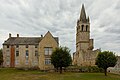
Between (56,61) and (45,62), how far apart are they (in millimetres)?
14578

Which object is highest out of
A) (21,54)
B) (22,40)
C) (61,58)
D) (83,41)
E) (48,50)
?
(83,41)

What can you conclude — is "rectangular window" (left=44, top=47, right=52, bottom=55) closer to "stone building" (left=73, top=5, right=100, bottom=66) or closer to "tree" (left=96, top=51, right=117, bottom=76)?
"tree" (left=96, top=51, right=117, bottom=76)

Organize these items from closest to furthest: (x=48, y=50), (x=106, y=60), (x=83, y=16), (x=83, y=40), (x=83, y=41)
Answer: (x=106, y=60) < (x=48, y=50) < (x=83, y=41) < (x=83, y=40) < (x=83, y=16)

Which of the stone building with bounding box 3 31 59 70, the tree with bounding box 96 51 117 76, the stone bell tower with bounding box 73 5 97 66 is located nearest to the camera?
the tree with bounding box 96 51 117 76

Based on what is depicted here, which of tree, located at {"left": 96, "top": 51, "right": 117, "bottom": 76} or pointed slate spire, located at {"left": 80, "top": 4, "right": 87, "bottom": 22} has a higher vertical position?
pointed slate spire, located at {"left": 80, "top": 4, "right": 87, "bottom": 22}

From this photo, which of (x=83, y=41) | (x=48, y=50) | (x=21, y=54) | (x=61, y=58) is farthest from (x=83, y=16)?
(x=61, y=58)

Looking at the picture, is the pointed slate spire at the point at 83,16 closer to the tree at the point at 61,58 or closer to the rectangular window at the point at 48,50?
the rectangular window at the point at 48,50

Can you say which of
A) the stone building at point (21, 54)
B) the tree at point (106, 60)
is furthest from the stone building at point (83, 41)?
the tree at point (106, 60)

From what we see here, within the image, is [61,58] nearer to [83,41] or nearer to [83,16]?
[83,41]

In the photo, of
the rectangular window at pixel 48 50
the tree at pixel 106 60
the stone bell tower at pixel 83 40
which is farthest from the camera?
the stone bell tower at pixel 83 40

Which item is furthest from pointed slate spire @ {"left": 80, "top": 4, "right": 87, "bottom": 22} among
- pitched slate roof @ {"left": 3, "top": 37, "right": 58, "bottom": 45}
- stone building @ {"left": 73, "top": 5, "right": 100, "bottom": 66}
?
pitched slate roof @ {"left": 3, "top": 37, "right": 58, "bottom": 45}

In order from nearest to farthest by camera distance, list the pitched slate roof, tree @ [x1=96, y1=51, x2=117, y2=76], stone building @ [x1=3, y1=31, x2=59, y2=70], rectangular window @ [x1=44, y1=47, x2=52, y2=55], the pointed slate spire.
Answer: tree @ [x1=96, y1=51, x2=117, y2=76]
rectangular window @ [x1=44, y1=47, x2=52, y2=55]
stone building @ [x1=3, y1=31, x2=59, y2=70]
the pitched slate roof
the pointed slate spire

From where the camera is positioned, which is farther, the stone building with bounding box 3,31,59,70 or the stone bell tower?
the stone bell tower

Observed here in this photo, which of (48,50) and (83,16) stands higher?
(83,16)
